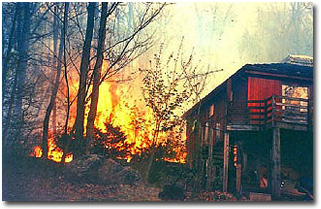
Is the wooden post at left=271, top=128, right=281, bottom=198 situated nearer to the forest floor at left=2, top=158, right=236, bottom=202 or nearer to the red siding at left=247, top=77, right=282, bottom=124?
the red siding at left=247, top=77, right=282, bottom=124

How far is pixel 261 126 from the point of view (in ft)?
35.3

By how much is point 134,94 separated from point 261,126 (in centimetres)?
413

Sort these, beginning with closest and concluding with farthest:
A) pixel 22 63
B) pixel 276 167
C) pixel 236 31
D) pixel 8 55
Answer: pixel 8 55, pixel 22 63, pixel 236 31, pixel 276 167

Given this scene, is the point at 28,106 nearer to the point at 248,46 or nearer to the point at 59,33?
the point at 59,33

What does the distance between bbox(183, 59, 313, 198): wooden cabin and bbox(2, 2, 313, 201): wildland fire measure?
0.07 metres

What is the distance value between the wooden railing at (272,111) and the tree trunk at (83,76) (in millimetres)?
4500

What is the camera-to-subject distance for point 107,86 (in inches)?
367

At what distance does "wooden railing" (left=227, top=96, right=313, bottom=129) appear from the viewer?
9992 mm

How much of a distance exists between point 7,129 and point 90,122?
2006 mm

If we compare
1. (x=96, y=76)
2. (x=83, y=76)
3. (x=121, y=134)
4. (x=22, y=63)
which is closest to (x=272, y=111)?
(x=121, y=134)

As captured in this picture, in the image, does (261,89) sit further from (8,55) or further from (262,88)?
(8,55)

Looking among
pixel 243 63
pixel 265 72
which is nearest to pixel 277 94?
pixel 265 72

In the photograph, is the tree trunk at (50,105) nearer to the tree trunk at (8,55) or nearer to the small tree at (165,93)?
the tree trunk at (8,55)

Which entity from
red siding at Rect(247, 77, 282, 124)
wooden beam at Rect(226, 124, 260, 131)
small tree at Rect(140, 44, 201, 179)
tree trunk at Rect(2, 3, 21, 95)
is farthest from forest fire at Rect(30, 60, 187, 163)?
red siding at Rect(247, 77, 282, 124)
